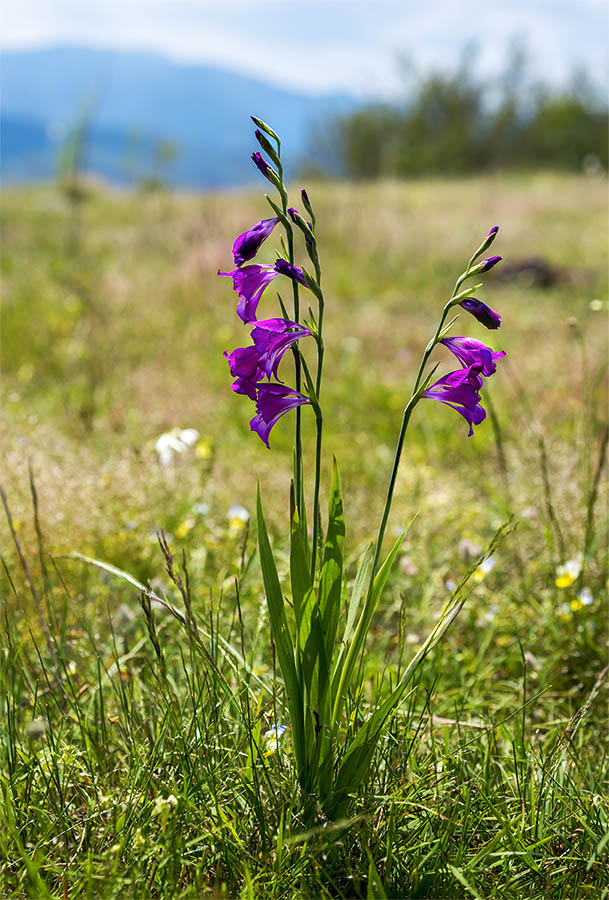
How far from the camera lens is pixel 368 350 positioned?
5.11 meters

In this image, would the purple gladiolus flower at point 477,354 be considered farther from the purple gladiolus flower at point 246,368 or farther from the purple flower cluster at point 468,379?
the purple gladiolus flower at point 246,368

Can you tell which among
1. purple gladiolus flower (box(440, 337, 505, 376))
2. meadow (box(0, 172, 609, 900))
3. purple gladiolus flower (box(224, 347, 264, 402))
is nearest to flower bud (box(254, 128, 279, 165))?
purple gladiolus flower (box(224, 347, 264, 402))

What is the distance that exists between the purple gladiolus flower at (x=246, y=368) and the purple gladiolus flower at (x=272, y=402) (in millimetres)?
20

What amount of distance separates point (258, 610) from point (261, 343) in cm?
116

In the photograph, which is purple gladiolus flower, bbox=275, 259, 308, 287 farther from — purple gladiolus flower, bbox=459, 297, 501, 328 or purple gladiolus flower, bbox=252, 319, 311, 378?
purple gladiolus flower, bbox=459, 297, 501, 328

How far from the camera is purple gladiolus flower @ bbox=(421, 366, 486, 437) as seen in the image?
1104 mm

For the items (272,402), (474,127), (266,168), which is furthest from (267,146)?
(474,127)

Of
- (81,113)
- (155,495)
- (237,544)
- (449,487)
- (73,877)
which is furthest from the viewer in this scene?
(81,113)

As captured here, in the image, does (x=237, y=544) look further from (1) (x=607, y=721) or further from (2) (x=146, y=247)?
(2) (x=146, y=247)

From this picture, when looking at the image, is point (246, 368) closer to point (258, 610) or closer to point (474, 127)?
point (258, 610)

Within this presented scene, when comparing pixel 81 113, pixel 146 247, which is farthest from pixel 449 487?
pixel 146 247

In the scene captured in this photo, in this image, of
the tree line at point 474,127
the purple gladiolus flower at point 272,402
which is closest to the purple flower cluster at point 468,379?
the purple gladiolus flower at point 272,402

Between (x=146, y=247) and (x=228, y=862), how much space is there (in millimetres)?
7455

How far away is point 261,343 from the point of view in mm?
1071
